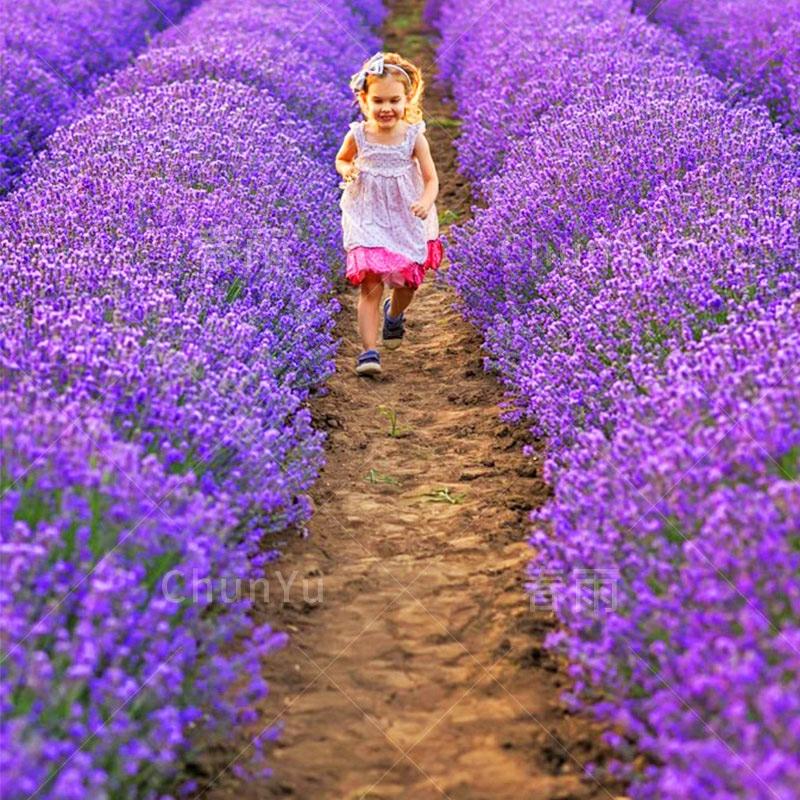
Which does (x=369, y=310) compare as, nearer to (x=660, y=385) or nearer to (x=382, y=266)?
(x=382, y=266)

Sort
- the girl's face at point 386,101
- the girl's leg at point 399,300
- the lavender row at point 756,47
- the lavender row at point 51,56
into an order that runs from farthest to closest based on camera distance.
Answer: the lavender row at point 756,47 → the lavender row at point 51,56 → the girl's leg at point 399,300 → the girl's face at point 386,101

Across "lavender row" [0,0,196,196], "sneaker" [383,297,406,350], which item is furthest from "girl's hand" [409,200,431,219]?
"lavender row" [0,0,196,196]

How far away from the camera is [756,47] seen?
8.27 m

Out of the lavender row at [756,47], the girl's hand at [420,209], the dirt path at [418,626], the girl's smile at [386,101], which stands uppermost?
the lavender row at [756,47]

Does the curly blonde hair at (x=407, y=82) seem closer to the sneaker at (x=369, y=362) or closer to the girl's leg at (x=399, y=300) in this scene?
the girl's leg at (x=399, y=300)

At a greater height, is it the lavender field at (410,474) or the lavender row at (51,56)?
the lavender row at (51,56)

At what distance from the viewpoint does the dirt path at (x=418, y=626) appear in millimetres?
2693

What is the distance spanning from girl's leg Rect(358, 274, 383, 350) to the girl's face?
0.63 m

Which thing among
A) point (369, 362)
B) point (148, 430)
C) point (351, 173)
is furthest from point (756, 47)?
point (148, 430)

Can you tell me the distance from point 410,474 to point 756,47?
5279 mm

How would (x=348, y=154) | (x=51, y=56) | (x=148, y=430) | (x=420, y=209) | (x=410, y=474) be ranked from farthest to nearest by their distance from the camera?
(x=51, y=56)
(x=348, y=154)
(x=420, y=209)
(x=410, y=474)
(x=148, y=430)

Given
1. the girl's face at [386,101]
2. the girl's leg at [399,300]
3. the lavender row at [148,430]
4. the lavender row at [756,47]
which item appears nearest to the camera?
the lavender row at [148,430]

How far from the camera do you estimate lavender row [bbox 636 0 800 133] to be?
7.38 metres

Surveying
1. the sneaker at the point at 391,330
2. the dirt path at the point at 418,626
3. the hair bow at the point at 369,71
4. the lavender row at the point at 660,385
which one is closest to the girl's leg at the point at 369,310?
the dirt path at the point at 418,626
